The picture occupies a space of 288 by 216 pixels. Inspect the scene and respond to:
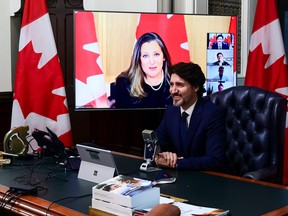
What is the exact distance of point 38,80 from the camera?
3861mm

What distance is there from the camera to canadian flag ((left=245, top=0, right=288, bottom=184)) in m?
3.93

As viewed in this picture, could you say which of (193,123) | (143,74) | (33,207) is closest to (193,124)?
(193,123)

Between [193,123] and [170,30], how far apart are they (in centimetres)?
143

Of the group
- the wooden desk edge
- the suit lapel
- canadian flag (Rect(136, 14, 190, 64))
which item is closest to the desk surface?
the wooden desk edge

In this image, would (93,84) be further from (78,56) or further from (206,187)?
(206,187)

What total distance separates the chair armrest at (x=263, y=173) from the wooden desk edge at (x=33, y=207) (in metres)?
1.00

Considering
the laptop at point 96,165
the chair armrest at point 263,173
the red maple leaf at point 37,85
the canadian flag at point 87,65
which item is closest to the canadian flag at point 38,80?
the red maple leaf at point 37,85

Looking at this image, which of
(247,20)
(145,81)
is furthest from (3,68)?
(247,20)

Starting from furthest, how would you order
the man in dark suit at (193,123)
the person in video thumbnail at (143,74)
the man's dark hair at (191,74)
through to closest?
the person in video thumbnail at (143,74) < the man's dark hair at (191,74) < the man in dark suit at (193,123)

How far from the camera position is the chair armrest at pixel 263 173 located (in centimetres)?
244

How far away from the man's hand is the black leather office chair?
0.48 metres

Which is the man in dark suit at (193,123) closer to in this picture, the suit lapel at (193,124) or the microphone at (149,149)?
the suit lapel at (193,124)

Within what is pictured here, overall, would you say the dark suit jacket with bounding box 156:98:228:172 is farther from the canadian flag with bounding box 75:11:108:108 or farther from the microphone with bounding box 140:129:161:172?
the canadian flag with bounding box 75:11:108:108

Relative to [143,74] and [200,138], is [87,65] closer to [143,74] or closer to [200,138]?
[143,74]
